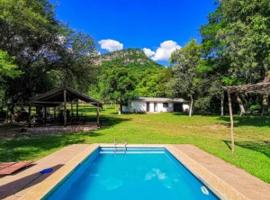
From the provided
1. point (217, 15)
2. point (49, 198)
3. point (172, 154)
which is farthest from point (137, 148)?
point (217, 15)

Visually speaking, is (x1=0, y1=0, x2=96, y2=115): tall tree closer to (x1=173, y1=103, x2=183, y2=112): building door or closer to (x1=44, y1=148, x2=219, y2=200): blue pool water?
(x1=44, y1=148, x2=219, y2=200): blue pool water

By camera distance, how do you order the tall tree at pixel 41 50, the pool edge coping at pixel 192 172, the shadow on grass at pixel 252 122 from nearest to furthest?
the pool edge coping at pixel 192 172
the tall tree at pixel 41 50
the shadow on grass at pixel 252 122

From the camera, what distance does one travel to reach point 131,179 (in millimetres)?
9602

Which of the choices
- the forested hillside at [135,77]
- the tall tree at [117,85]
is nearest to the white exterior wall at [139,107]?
the forested hillside at [135,77]

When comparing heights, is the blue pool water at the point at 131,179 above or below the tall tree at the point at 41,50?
below

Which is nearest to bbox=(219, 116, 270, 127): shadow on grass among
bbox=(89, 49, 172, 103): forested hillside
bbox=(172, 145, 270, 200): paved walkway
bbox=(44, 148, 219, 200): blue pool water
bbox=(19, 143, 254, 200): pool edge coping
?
bbox=(89, 49, 172, 103): forested hillside

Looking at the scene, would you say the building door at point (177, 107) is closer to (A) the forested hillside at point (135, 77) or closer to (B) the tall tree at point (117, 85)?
(A) the forested hillside at point (135, 77)

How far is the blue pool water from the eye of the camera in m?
7.64

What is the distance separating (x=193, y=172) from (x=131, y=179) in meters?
2.10

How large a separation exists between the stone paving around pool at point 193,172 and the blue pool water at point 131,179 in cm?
20

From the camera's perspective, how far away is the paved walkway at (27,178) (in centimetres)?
624

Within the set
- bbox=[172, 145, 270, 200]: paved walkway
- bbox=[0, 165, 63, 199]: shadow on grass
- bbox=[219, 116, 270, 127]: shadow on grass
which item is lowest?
bbox=[172, 145, 270, 200]: paved walkway

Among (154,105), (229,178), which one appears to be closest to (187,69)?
(154,105)

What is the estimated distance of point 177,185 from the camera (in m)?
8.74
